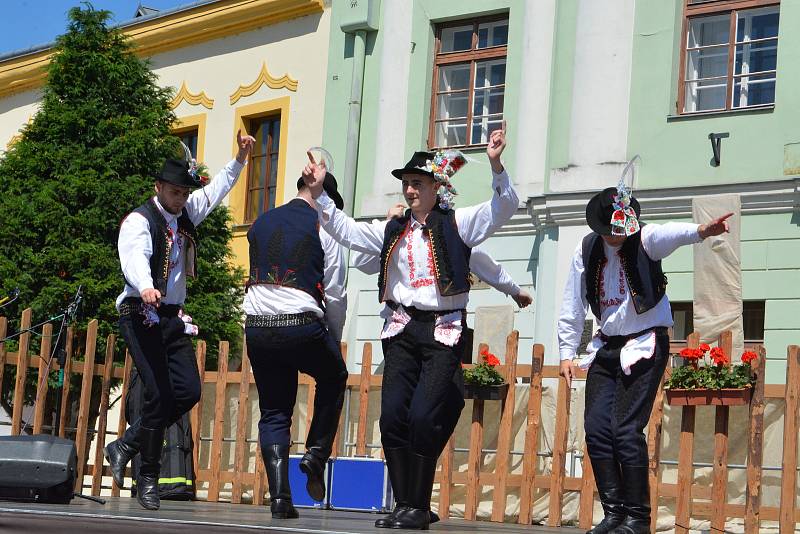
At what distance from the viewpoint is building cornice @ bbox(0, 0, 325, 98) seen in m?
20.3

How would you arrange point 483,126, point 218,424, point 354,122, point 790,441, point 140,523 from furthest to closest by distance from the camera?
1. point 354,122
2. point 483,126
3. point 218,424
4. point 790,441
5. point 140,523

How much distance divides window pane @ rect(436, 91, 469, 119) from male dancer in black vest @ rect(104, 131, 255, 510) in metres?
10.2

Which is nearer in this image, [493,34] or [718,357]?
[718,357]

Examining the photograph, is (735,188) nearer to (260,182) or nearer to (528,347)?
(528,347)

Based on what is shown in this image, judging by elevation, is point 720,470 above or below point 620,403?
below

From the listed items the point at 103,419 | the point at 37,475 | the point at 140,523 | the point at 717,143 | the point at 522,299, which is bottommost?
the point at 140,523

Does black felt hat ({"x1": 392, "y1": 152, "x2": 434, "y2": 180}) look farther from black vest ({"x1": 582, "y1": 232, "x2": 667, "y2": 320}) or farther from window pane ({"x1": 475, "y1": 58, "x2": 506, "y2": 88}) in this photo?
window pane ({"x1": 475, "y1": 58, "x2": 506, "y2": 88})

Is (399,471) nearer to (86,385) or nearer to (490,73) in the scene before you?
(86,385)

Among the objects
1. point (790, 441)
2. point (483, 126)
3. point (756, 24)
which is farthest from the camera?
point (483, 126)

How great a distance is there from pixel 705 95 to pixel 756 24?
2.96 feet

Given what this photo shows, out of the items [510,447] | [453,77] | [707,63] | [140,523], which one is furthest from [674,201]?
[140,523]

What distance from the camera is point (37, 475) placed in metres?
8.48

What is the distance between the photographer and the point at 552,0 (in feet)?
56.6

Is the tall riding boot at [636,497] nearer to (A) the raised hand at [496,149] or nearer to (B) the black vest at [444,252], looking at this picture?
(B) the black vest at [444,252]
